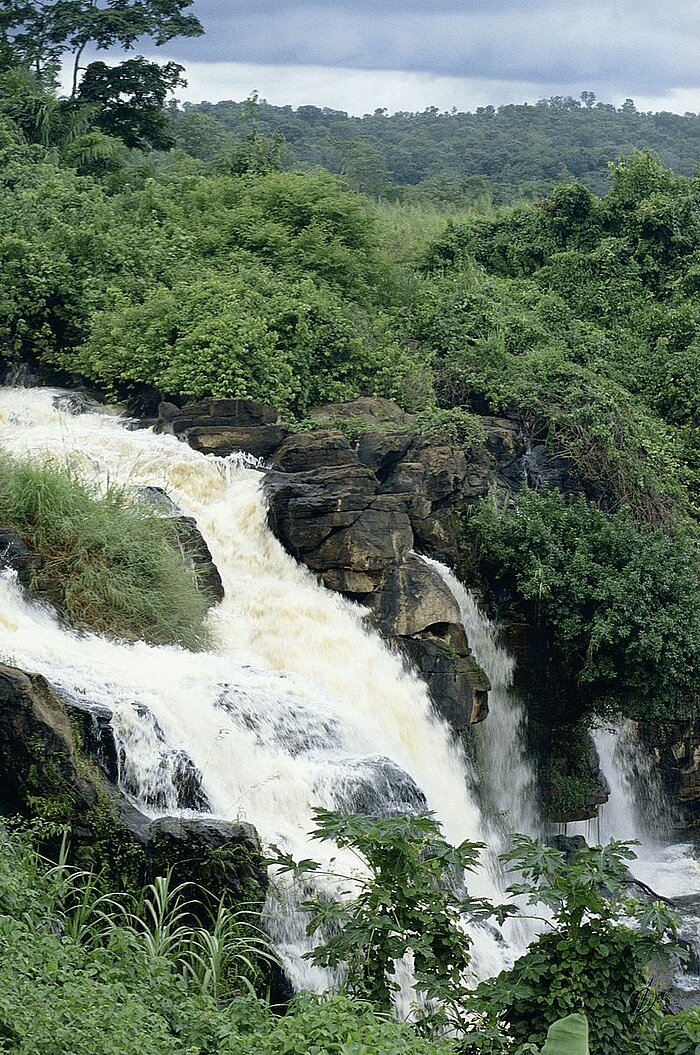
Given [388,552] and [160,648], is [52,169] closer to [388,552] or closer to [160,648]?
[388,552]

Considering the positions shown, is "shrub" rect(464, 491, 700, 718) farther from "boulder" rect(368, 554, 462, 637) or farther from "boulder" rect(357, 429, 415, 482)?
"boulder" rect(368, 554, 462, 637)

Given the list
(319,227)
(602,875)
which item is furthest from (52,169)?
(602,875)

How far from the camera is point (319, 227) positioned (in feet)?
60.8

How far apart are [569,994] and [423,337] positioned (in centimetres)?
1322

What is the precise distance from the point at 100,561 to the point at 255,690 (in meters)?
1.92

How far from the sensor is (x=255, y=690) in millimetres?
8922

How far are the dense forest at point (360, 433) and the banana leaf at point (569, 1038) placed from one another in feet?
0.03

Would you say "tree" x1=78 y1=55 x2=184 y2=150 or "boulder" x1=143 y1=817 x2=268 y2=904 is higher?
"tree" x1=78 y1=55 x2=184 y2=150

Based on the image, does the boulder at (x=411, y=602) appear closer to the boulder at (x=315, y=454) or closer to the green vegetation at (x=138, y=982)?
the boulder at (x=315, y=454)

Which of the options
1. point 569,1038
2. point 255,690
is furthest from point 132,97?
point 569,1038

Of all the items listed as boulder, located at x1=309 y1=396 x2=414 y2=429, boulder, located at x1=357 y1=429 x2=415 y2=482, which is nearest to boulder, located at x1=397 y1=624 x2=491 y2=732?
boulder, located at x1=357 y1=429 x2=415 y2=482

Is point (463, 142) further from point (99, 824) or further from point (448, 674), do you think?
point (99, 824)

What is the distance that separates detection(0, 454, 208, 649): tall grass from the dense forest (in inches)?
1.2

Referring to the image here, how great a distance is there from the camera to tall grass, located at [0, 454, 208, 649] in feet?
32.1
